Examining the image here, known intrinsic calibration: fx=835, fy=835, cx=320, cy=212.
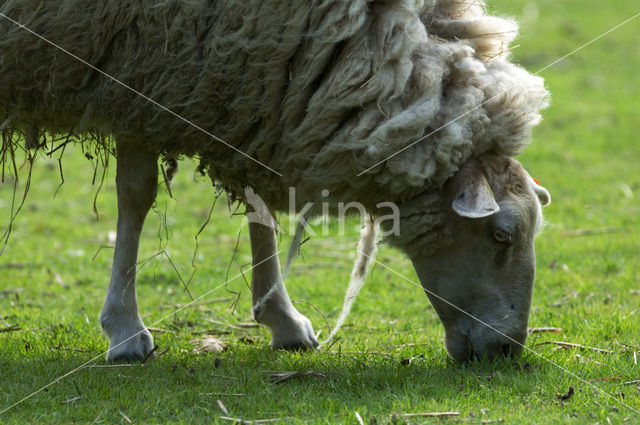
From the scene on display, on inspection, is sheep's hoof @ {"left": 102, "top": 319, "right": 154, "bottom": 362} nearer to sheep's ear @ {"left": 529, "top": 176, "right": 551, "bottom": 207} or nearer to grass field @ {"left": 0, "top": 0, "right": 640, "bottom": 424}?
grass field @ {"left": 0, "top": 0, "right": 640, "bottom": 424}

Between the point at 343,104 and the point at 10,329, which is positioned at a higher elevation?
the point at 343,104

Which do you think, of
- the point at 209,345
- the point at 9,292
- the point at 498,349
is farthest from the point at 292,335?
the point at 9,292

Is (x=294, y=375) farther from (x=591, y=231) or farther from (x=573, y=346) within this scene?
(x=591, y=231)

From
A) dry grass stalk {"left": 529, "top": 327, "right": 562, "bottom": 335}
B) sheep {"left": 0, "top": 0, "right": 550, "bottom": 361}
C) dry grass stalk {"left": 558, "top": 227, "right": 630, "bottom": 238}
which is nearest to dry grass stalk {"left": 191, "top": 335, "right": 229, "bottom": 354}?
sheep {"left": 0, "top": 0, "right": 550, "bottom": 361}

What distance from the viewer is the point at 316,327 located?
15.7ft

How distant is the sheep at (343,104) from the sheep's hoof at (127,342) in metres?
0.91

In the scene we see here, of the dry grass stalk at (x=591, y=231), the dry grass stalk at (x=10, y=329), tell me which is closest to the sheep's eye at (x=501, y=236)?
the dry grass stalk at (x=10, y=329)

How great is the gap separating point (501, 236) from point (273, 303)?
1371 millimetres

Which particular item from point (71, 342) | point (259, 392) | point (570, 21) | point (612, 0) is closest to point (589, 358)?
point (259, 392)

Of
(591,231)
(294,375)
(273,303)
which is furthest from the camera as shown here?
(591,231)

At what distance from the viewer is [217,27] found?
352 cm

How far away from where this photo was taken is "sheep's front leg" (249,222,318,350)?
14.2 feet

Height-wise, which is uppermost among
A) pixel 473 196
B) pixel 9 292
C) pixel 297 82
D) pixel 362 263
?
pixel 297 82

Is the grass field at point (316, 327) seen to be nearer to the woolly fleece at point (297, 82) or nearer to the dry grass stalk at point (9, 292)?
the dry grass stalk at point (9, 292)
